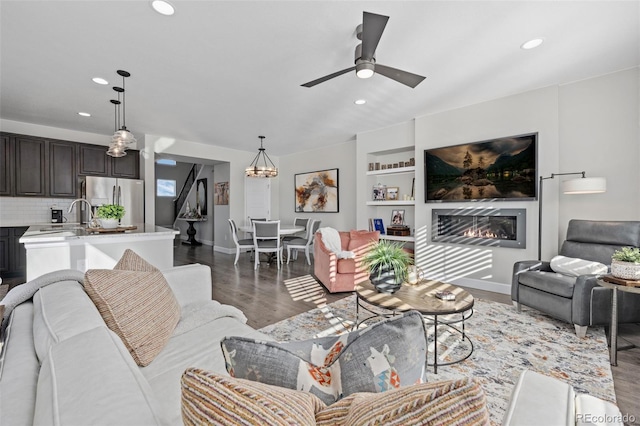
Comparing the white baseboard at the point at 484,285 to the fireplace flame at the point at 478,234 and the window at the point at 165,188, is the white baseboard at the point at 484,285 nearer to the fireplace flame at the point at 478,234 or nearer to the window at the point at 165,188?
the fireplace flame at the point at 478,234

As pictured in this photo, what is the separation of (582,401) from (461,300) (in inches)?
61.0

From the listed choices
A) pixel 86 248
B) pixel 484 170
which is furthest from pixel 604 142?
pixel 86 248

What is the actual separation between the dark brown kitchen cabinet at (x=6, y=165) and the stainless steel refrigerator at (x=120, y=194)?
920 millimetres

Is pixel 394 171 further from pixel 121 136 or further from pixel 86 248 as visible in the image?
pixel 86 248

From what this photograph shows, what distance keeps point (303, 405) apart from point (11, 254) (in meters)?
6.40

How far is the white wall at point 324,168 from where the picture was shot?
6327 mm

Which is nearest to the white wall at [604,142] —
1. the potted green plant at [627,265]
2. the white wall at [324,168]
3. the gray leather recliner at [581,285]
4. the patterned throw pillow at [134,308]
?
the gray leather recliner at [581,285]

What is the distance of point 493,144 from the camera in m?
3.94

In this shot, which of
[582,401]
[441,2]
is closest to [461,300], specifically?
[582,401]

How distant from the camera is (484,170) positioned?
160 inches

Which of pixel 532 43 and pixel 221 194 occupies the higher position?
pixel 532 43

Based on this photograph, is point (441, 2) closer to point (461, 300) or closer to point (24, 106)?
point (461, 300)

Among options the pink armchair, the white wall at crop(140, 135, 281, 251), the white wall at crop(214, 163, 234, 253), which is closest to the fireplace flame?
the pink armchair

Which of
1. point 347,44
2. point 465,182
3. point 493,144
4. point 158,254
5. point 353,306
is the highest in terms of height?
point 347,44
